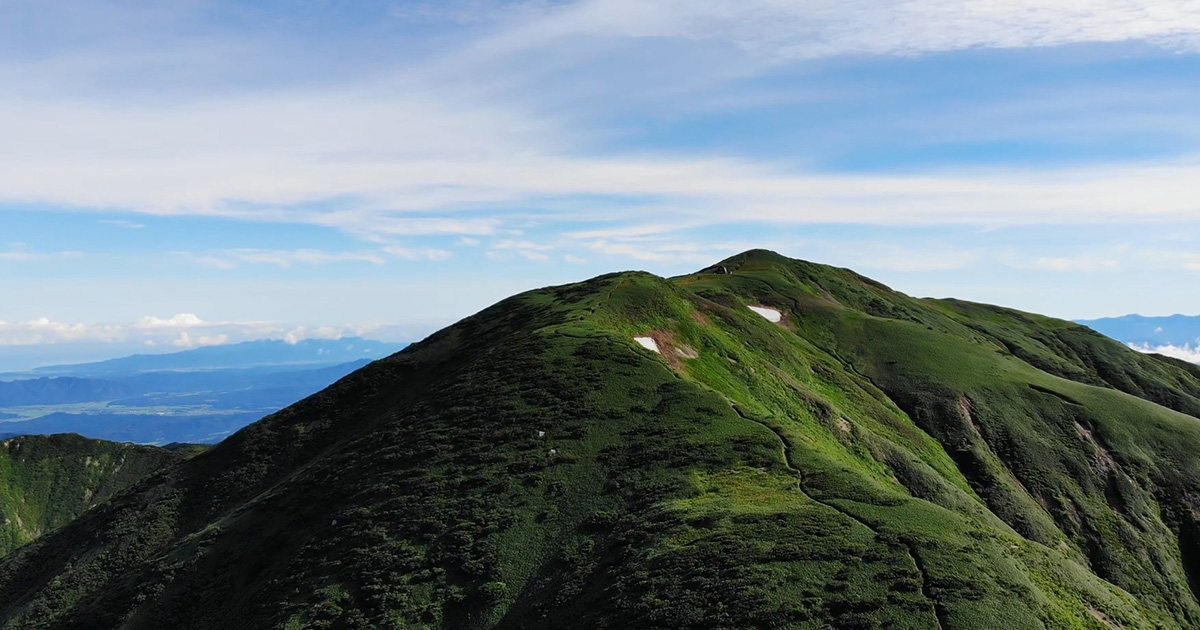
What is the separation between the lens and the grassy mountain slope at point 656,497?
43.2 metres

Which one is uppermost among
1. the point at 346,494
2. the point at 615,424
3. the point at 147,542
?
the point at 615,424

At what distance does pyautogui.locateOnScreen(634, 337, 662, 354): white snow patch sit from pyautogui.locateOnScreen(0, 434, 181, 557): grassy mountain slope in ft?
450

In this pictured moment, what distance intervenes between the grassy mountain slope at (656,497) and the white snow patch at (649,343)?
3.57ft

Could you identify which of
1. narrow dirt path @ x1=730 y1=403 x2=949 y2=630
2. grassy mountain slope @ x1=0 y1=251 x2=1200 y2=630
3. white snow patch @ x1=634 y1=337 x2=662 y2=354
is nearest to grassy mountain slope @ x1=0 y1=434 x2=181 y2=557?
grassy mountain slope @ x1=0 y1=251 x2=1200 y2=630

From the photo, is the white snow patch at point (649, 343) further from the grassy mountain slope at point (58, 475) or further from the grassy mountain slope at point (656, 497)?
the grassy mountain slope at point (58, 475)

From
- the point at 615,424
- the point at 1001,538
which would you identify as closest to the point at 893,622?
the point at 1001,538

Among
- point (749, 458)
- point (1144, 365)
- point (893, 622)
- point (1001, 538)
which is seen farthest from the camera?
point (1144, 365)

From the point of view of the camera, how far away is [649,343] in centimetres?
8756

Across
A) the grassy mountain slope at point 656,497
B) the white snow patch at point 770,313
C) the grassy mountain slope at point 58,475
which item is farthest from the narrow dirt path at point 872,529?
the grassy mountain slope at point 58,475

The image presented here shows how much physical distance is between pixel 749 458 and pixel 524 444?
18613mm

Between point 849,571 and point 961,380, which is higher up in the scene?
point 961,380

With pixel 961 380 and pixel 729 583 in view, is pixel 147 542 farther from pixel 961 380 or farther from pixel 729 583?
pixel 961 380

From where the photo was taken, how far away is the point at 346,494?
65125 mm

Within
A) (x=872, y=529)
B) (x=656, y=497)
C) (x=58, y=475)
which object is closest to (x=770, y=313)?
(x=656, y=497)
